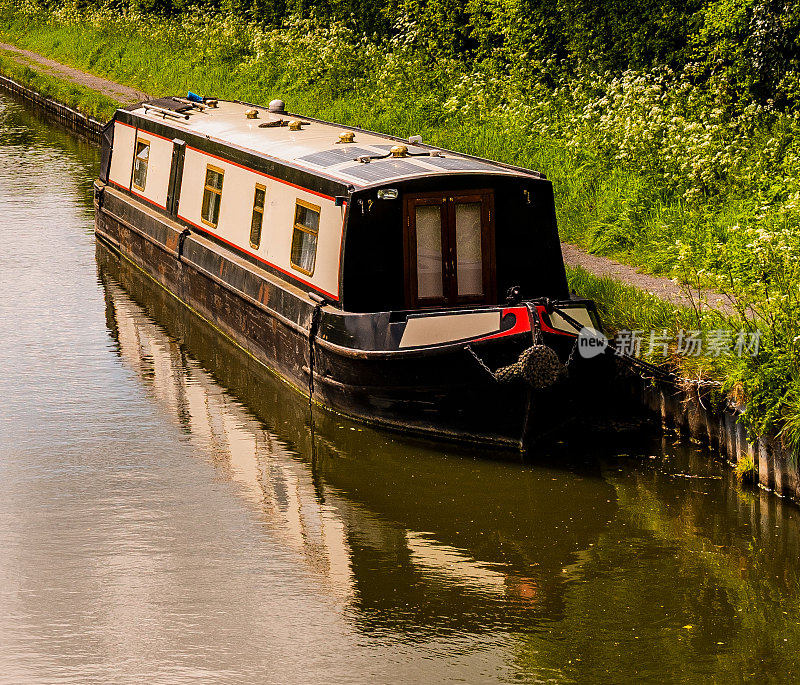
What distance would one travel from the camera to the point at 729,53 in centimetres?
1712

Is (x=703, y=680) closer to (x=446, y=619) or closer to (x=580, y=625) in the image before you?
(x=580, y=625)

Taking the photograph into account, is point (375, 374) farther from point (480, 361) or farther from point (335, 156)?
point (335, 156)

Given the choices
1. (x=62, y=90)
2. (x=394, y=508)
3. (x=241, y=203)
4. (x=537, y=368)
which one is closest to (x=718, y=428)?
(x=537, y=368)

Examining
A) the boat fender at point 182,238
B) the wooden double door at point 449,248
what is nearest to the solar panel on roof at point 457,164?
the wooden double door at point 449,248

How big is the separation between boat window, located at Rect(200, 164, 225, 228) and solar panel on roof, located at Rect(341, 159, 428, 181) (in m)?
2.96

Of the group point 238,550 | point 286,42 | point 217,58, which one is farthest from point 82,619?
point 217,58

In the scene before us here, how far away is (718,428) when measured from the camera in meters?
9.55

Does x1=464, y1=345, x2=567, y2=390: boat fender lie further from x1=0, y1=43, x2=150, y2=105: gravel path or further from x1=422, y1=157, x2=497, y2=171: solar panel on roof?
x1=0, y1=43, x2=150, y2=105: gravel path

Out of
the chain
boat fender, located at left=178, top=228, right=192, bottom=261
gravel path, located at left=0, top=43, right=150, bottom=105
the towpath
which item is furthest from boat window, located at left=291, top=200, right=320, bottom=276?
gravel path, located at left=0, top=43, right=150, bottom=105

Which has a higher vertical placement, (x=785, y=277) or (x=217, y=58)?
(x=217, y=58)

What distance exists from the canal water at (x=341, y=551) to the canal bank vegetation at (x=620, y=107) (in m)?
1.11

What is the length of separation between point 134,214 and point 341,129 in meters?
3.69

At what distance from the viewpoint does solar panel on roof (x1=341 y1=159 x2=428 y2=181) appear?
34.3 ft

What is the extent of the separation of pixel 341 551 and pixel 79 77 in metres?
28.1
